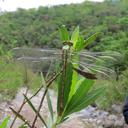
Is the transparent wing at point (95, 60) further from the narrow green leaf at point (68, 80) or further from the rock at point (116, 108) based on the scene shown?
the rock at point (116, 108)

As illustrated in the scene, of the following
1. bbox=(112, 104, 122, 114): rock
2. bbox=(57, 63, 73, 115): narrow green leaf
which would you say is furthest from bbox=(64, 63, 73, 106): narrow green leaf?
bbox=(112, 104, 122, 114): rock

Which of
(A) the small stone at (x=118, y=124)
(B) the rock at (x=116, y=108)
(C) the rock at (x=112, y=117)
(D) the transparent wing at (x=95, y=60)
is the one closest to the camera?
(D) the transparent wing at (x=95, y=60)

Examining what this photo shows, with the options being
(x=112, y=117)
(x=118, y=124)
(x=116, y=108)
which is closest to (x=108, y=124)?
(x=118, y=124)

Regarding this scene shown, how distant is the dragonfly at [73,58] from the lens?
1.01 meters

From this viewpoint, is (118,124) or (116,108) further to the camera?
(116,108)

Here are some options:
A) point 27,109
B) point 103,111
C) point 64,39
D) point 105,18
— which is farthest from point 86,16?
point 64,39

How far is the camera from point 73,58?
107cm

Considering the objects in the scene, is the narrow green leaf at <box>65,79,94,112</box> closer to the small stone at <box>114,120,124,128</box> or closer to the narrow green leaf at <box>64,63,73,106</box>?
the narrow green leaf at <box>64,63,73,106</box>

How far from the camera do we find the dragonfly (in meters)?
1.01

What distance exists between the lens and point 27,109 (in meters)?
7.85

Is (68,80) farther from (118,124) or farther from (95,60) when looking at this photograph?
(118,124)

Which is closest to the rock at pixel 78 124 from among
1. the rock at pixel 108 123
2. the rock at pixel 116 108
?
the rock at pixel 108 123

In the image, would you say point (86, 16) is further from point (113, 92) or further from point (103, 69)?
point (103, 69)

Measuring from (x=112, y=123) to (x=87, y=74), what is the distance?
718 cm
